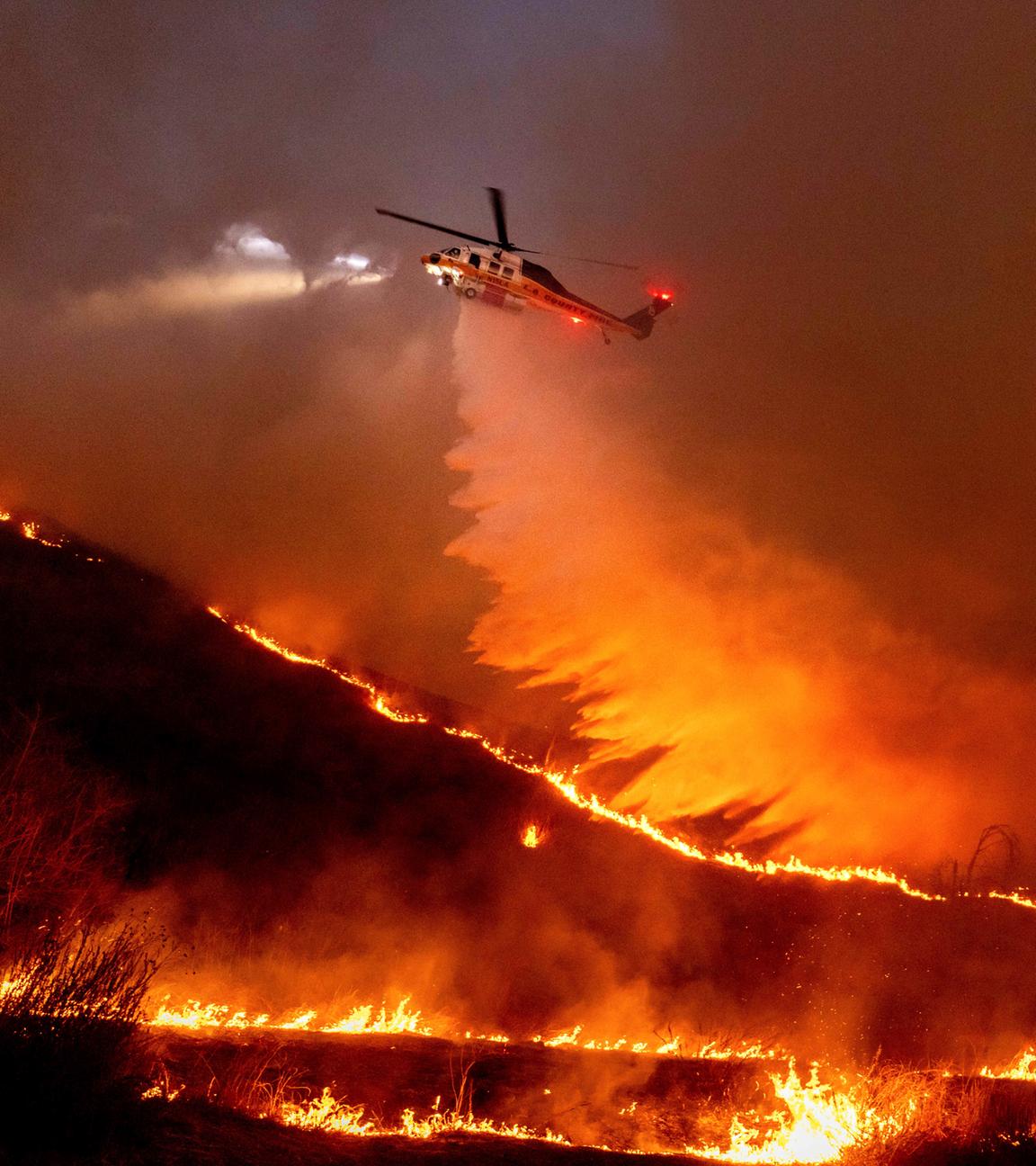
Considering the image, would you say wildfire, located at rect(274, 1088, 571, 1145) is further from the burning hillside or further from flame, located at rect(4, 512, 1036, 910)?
flame, located at rect(4, 512, 1036, 910)

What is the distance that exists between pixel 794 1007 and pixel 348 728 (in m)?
18.0

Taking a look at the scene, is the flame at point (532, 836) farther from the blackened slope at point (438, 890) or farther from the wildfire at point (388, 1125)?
the wildfire at point (388, 1125)

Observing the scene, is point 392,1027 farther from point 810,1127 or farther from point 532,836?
point 532,836

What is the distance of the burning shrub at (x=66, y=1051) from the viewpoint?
6.27 metres

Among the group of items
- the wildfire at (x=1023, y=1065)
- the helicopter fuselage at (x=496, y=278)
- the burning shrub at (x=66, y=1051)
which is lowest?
the wildfire at (x=1023, y=1065)

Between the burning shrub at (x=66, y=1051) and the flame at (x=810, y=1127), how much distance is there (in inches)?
301

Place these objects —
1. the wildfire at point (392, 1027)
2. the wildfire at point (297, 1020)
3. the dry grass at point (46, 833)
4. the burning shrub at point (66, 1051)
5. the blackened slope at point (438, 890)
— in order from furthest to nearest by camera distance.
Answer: the blackened slope at point (438, 890)
the wildfire at point (392, 1027)
the wildfire at point (297, 1020)
the dry grass at point (46, 833)
the burning shrub at point (66, 1051)

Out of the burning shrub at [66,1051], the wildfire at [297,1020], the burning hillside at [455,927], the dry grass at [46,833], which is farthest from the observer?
the wildfire at [297,1020]

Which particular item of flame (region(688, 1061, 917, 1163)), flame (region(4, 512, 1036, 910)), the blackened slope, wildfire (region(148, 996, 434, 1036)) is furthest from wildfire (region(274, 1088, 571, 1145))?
flame (region(4, 512, 1036, 910))

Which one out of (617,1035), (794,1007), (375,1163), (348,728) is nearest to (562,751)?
(348,728)

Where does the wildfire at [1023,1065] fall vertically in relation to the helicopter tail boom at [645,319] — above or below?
below

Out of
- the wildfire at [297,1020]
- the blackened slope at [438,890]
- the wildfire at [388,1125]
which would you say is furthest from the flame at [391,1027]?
→ the wildfire at [388,1125]

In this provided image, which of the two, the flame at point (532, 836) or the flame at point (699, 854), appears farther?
the flame at point (699, 854)

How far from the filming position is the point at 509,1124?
11.9 m
